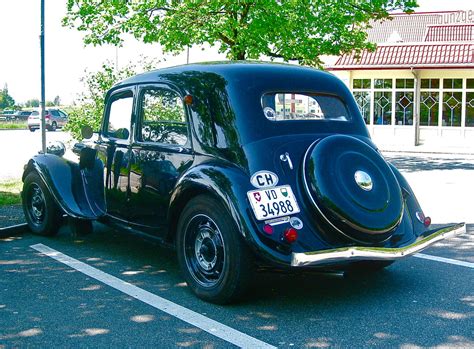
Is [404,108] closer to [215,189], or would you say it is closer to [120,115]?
[120,115]

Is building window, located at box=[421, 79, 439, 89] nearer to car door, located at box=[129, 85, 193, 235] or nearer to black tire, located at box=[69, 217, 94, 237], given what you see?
black tire, located at box=[69, 217, 94, 237]

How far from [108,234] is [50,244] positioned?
2.49 feet

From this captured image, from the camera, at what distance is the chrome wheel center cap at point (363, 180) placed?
480 centimetres

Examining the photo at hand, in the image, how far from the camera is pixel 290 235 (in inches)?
175

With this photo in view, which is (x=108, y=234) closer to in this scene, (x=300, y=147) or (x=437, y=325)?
(x=300, y=147)

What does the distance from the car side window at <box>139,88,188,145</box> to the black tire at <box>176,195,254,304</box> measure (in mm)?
767

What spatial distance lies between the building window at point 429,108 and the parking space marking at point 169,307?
24150mm

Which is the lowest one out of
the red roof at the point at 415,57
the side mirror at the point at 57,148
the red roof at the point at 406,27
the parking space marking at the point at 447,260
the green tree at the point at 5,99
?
the parking space marking at the point at 447,260

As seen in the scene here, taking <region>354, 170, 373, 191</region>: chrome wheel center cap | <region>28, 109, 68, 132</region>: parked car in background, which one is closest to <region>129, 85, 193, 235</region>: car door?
<region>354, 170, 373, 191</region>: chrome wheel center cap

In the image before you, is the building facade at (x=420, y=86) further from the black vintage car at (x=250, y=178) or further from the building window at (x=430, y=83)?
the black vintage car at (x=250, y=178)

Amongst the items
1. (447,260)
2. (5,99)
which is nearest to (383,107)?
(447,260)

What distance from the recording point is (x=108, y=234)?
7445mm

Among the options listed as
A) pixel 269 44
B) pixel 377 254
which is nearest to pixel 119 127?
pixel 377 254

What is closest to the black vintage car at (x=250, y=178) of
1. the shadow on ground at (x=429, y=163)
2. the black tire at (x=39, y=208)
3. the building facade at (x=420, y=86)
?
the black tire at (x=39, y=208)
